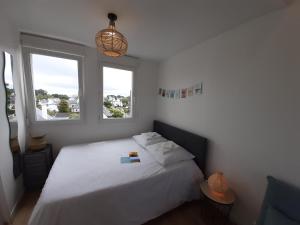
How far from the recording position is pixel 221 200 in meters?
1.43

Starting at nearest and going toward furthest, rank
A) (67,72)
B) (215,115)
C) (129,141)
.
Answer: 1. (215,115)
2. (67,72)
3. (129,141)

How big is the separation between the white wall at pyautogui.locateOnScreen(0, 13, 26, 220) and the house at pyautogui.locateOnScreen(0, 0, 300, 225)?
0.02 meters

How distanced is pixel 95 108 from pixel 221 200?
8.02 feet

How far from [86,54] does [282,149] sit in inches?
120

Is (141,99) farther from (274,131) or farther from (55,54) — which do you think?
(274,131)

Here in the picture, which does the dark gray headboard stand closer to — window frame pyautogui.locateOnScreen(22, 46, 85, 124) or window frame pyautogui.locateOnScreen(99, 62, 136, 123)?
window frame pyautogui.locateOnScreen(99, 62, 136, 123)

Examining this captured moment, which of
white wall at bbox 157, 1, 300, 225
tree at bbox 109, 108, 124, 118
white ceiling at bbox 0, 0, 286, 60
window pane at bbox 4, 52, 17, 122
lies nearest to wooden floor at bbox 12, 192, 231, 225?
white wall at bbox 157, 1, 300, 225

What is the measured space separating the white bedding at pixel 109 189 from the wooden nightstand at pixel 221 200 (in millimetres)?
243

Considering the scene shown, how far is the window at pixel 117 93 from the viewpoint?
2.69m

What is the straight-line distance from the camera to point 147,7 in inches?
51.1

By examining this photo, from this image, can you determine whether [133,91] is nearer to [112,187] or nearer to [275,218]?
[112,187]

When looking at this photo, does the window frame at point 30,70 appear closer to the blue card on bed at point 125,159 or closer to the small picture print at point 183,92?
the blue card on bed at point 125,159

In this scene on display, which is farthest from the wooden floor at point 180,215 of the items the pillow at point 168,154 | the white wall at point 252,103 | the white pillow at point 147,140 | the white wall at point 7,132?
the white pillow at point 147,140

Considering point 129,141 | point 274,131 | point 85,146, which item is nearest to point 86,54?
point 85,146
